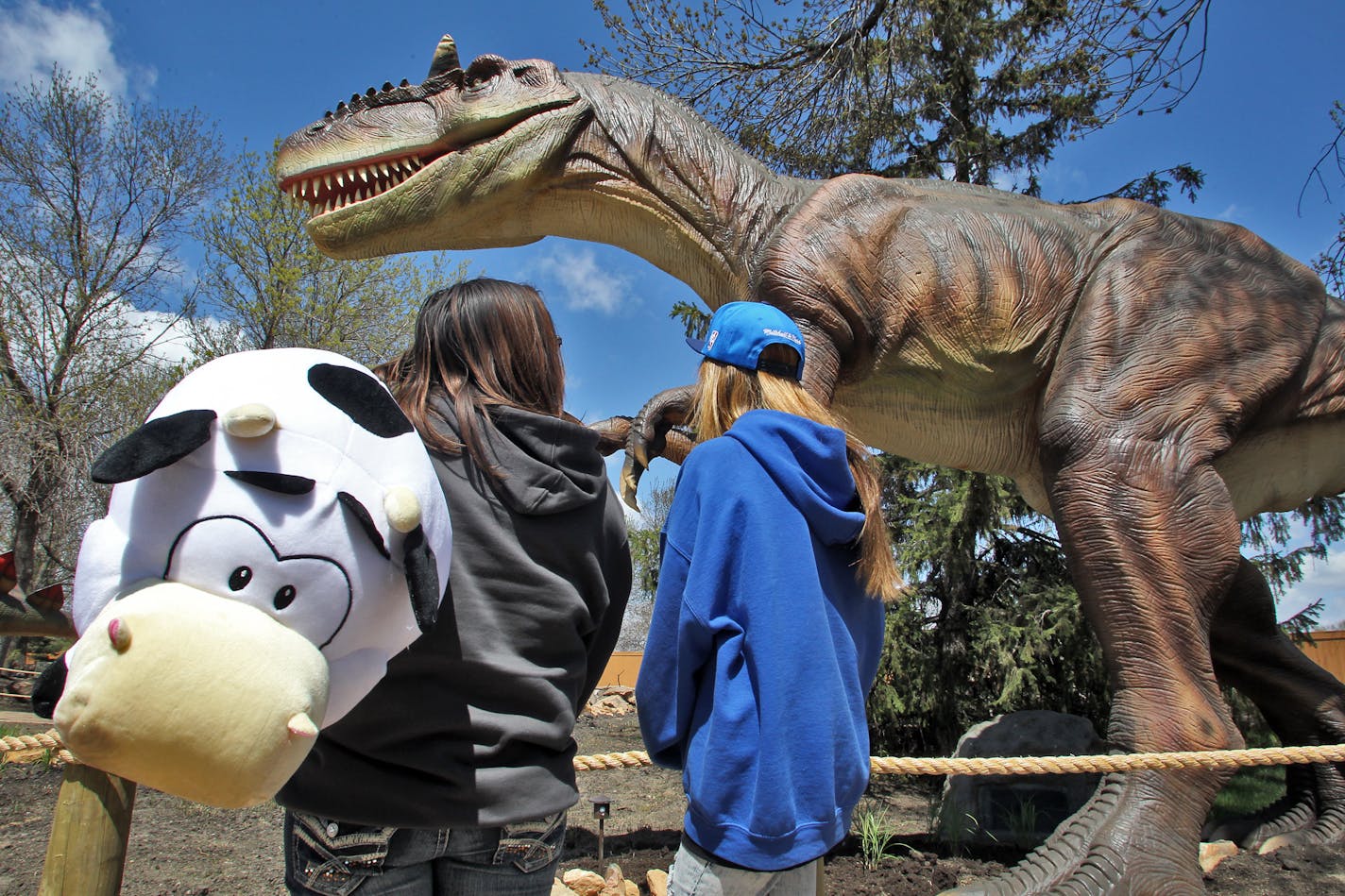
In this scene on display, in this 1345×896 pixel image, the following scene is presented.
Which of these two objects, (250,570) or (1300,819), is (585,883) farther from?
(1300,819)

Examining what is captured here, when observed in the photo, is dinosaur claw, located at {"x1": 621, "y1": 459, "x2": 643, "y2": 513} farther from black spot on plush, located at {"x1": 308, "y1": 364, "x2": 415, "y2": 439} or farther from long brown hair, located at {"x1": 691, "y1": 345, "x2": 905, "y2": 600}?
black spot on plush, located at {"x1": 308, "y1": 364, "x2": 415, "y2": 439}

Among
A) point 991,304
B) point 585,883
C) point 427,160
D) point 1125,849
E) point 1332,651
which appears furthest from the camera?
point 1332,651

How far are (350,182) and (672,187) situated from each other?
1.24 metres

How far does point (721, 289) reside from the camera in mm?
3713

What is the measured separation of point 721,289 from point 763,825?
2.74 metres

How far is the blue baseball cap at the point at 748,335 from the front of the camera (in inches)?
63.1

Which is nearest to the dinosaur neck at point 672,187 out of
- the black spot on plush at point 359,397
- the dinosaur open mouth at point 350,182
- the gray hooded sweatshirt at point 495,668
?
the dinosaur open mouth at point 350,182

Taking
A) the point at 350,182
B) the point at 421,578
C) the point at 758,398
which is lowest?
the point at 421,578

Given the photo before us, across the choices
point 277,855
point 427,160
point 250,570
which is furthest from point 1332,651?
point 250,570

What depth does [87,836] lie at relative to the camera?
5.09 ft

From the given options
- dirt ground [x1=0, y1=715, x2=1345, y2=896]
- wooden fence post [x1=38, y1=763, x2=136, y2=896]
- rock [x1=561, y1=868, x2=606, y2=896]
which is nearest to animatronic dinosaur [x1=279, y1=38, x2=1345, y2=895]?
dirt ground [x1=0, y1=715, x2=1345, y2=896]

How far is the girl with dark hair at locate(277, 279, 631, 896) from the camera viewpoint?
4.06 feet

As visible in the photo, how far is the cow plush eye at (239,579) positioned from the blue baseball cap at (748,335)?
86cm

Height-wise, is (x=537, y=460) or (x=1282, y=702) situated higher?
(x=537, y=460)
